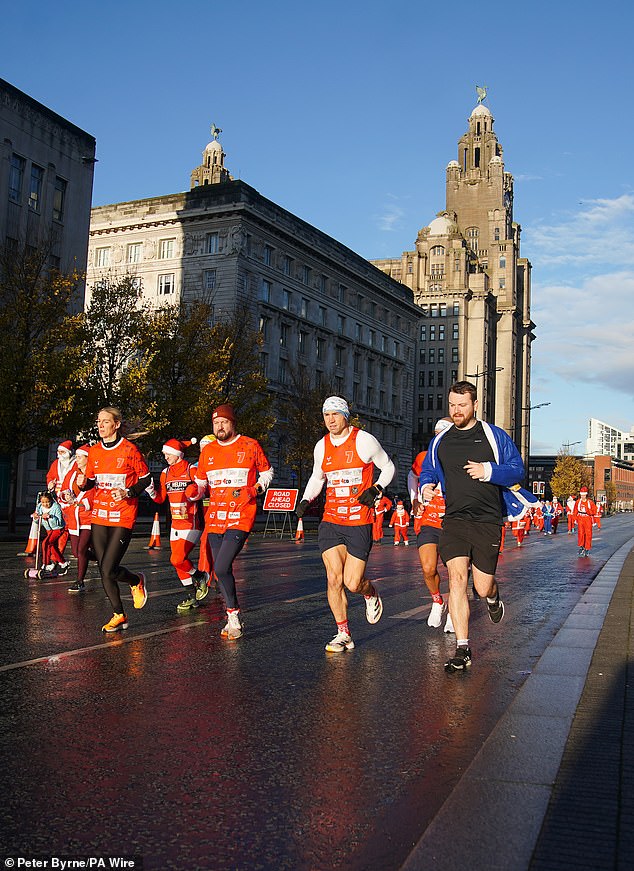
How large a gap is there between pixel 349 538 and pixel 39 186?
3614 centimetres

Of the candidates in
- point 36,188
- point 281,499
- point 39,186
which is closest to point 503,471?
point 281,499

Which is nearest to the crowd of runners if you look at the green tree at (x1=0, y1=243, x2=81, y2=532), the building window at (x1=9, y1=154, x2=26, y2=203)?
the green tree at (x1=0, y1=243, x2=81, y2=532)

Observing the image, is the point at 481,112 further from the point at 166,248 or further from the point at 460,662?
the point at 460,662

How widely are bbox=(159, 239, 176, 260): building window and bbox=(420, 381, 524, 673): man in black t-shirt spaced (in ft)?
191

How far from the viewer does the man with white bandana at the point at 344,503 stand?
7156mm

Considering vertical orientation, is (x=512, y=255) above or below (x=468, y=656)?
above


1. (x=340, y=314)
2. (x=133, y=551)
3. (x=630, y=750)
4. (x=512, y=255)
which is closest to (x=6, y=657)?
(x=630, y=750)

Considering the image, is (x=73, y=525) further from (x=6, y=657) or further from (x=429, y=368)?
(x=429, y=368)

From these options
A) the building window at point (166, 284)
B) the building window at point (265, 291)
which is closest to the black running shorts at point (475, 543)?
the building window at point (265, 291)

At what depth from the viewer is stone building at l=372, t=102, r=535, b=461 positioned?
4751 inches

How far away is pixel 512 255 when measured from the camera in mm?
132625

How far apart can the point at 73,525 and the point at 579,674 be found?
971cm

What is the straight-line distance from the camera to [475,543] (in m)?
6.43

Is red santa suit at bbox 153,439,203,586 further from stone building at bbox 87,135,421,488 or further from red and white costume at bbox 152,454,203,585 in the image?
stone building at bbox 87,135,421,488
